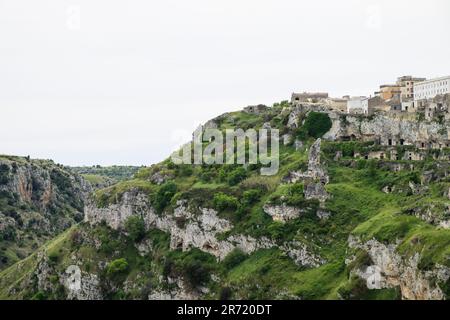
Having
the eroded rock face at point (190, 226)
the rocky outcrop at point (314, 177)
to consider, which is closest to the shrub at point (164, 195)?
the eroded rock face at point (190, 226)

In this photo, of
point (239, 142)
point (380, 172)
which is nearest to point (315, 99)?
point (239, 142)

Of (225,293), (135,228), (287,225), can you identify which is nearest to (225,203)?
(287,225)

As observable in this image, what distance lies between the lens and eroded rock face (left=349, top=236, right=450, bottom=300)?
101125 mm

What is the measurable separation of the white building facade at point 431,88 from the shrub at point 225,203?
40.2 metres

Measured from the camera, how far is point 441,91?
6201 inches

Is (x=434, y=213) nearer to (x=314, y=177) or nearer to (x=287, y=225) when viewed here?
(x=287, y=225)

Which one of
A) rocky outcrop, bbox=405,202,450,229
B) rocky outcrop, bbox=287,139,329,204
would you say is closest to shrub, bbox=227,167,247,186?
rocky outcrop, bbox=287,139,329,204

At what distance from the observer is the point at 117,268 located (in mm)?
161750

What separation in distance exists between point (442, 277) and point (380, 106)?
69.0 metres

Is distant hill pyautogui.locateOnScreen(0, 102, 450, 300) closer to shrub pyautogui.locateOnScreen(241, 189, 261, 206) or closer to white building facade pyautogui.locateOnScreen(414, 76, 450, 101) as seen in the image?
shrub pyautogui.locateOnScreen(241, 189, 261, 206)

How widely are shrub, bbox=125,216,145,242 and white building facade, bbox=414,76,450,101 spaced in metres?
58.6

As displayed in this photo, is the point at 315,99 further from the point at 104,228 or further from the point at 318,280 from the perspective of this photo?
the point at 318,280

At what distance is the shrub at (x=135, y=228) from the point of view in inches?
6663
